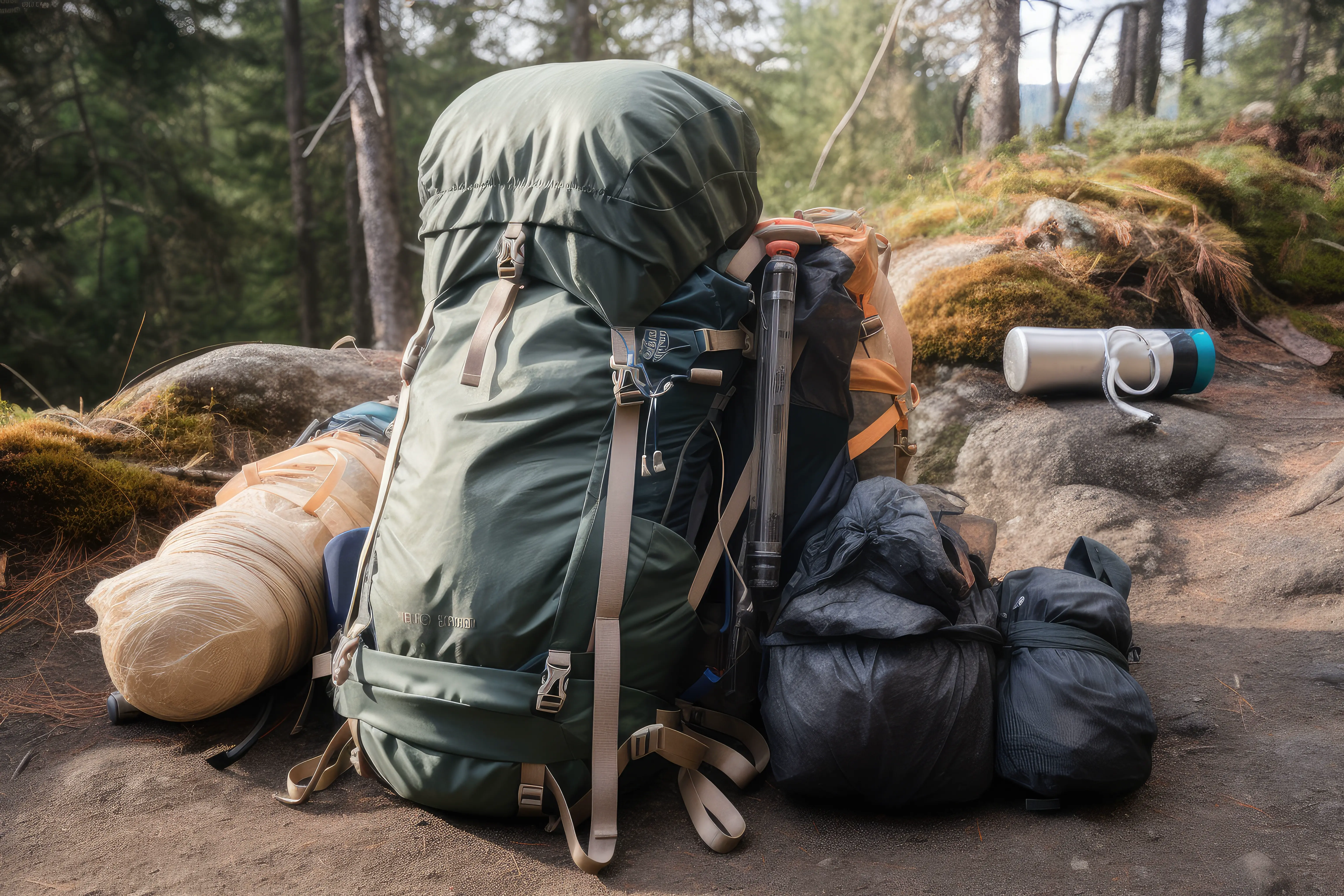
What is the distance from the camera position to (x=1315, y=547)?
3066 mm

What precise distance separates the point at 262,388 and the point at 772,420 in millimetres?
3322

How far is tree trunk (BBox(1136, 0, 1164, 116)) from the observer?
392 inches

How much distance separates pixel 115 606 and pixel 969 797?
99.7 inches

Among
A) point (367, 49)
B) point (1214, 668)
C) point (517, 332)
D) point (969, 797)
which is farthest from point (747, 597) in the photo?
point (367, 49)

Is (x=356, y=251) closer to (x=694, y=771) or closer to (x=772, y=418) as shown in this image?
(x=772, y=418)

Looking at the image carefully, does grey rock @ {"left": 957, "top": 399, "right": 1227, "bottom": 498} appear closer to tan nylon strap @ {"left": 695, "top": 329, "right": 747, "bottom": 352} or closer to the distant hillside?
tan nylon strap @ {"left": 695, "top": 329, "right": 747, "bottom": 352}

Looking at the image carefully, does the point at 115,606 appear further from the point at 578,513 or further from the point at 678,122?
the point at 678,122

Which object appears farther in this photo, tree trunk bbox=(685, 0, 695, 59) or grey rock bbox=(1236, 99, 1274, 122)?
tree trunk bbox=(685, 0, 695, 59)

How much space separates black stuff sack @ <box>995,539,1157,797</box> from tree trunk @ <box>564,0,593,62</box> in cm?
1083

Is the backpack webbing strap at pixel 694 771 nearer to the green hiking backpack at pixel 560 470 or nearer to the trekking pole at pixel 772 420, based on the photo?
the green hiking backpack at pixel 560 470

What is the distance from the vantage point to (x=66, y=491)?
342 cm

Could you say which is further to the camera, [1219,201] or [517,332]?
[1219,201]

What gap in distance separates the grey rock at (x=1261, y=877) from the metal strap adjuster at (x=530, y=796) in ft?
5.22

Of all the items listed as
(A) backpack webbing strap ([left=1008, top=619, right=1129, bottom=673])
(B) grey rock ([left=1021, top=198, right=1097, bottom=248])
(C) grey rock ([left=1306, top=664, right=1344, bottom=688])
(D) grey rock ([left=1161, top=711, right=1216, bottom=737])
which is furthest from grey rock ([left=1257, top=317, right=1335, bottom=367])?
(A) backpack webbing strap ([left=1008, top=619, right=1129, bottom=673])
